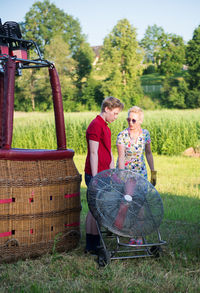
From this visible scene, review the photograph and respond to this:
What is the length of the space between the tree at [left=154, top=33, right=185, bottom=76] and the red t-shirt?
203ft

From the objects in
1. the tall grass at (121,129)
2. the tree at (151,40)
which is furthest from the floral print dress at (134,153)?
the tree at (151,40)

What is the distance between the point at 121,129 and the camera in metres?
16.1

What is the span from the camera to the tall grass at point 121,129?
14.7m

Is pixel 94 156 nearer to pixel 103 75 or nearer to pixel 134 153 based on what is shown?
pixel 134 153

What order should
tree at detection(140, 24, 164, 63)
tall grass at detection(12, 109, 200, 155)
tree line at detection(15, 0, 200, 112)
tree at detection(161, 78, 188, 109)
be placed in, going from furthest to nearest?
tree at detection(140, 24, 164, 63) < tree line at detection(15, 0, 200, 112) < tree at detection(161, 78, 188, 109) < tall grass at detection(12, 109, 200, 155)

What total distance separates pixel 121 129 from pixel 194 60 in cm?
4027

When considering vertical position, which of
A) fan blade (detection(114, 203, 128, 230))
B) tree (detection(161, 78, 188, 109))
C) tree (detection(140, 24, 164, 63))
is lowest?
fan blade (detection(114, 203, 128, 230))

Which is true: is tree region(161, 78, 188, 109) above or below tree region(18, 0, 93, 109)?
below

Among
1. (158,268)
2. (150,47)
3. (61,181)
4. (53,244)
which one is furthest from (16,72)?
(150,47)

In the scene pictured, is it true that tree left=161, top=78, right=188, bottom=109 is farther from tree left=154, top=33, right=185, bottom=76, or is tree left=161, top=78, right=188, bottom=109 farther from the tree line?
tree left=154, top=33, right=185, bottom=76

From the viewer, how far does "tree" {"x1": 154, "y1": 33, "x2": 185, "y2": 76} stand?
215ft

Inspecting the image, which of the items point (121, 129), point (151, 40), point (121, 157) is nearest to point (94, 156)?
point (121, 157)

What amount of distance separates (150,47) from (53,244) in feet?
255

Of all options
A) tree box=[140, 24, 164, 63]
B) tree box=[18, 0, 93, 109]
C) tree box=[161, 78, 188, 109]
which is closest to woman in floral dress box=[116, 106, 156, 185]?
tree box=[161, 78, 188, 109]
